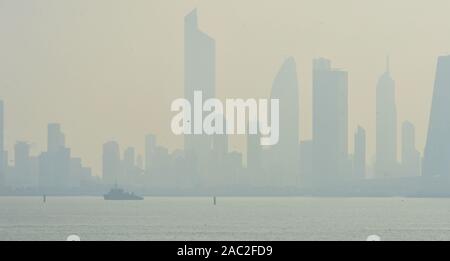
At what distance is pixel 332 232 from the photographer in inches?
2598

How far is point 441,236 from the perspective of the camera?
64438 mm

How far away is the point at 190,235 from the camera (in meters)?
62.3

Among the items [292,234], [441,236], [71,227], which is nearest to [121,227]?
[71,227]
